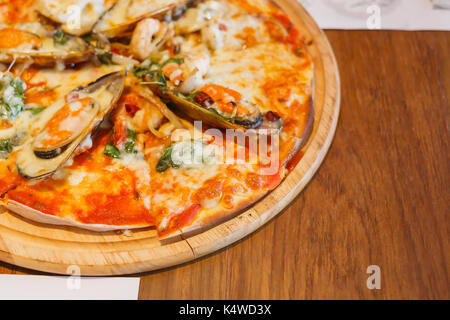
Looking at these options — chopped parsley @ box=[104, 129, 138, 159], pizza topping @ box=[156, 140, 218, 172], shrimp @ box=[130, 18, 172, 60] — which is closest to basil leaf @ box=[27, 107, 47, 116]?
chopped parsley @ box=[104, 129, 138, 159]

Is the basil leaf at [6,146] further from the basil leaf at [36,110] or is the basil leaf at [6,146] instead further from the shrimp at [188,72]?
the shrimp at [188,72]

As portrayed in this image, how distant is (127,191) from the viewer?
8.47 feet

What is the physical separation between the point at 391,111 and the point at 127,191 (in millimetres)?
1971

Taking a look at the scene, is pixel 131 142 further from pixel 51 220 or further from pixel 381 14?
pixel 381 14

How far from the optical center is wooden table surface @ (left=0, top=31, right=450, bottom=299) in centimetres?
248

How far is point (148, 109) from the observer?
290 cm

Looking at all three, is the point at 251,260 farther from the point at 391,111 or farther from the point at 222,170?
the point at 391,111

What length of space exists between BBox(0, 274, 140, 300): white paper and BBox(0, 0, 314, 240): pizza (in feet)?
1.04

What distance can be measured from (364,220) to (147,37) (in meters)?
1.88

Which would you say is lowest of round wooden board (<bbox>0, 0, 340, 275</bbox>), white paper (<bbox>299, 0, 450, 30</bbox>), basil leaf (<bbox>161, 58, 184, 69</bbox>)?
round wooden board (<bbox>0, 0, 340, 275</bbox>)

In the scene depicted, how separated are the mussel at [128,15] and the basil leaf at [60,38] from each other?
215mm

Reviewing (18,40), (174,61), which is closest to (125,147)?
(174,61)

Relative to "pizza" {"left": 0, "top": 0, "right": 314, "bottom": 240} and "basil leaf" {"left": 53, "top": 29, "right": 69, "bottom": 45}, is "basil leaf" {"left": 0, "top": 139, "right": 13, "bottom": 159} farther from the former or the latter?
"basil leaf" {"left": 53, "top": 29, "right": 69, "bottom": 45}

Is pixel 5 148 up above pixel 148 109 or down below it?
below
